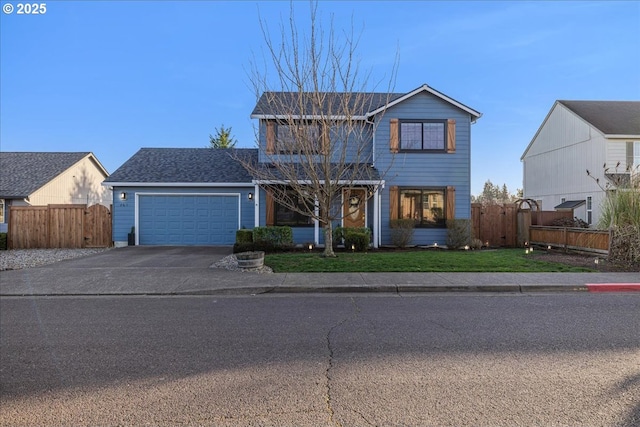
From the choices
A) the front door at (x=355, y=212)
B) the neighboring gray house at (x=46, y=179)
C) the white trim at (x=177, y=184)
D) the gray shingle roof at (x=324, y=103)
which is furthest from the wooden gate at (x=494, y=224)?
the neighboring gray house at (x=46, y=179)

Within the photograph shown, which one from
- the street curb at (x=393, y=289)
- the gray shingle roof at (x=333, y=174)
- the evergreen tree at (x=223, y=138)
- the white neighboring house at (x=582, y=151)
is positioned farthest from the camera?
the evergreen tree at (x=223, y=138)

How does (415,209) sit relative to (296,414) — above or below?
above

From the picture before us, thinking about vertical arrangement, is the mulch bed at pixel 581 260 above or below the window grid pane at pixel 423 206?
below

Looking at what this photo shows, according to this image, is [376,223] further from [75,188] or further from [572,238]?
[75,188]

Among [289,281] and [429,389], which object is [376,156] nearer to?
[289,281]

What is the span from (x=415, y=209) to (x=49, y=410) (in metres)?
14.1

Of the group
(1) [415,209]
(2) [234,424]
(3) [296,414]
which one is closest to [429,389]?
(3) [296,414]

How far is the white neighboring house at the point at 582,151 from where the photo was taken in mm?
21547

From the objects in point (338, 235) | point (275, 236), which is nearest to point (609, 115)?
point (338, 235)

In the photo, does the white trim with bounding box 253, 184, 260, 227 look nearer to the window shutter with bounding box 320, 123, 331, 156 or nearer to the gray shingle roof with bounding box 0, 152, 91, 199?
the window shutter with bounding box 320, 123, 331, 156

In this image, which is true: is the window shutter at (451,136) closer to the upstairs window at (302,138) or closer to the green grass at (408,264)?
the green grass at (408,264)

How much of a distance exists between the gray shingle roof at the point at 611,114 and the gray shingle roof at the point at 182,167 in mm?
21143

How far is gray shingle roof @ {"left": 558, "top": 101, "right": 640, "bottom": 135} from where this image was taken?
2186 cm

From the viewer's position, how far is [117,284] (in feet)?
27.5
